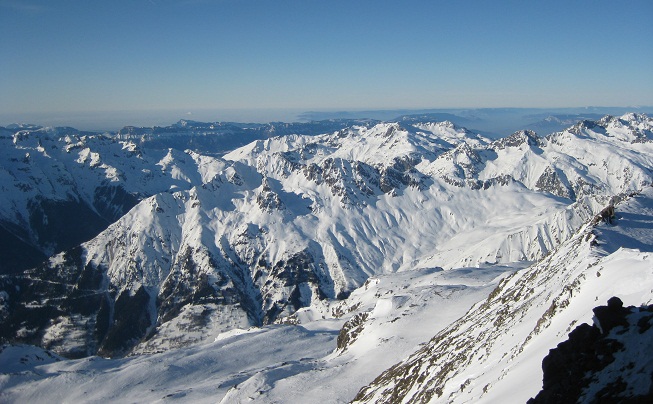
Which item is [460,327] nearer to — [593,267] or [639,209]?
[593,267]

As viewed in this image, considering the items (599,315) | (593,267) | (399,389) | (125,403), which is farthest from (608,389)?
(125,403)

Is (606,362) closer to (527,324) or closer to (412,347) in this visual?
(527,324)

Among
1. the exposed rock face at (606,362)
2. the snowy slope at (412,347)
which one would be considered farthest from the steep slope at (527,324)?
the exposed rock face at (606,362)

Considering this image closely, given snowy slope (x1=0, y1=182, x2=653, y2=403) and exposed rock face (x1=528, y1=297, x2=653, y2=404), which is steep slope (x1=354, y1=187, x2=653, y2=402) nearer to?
snowy slope (x1=0, y1=182, x2=653, y2=403)

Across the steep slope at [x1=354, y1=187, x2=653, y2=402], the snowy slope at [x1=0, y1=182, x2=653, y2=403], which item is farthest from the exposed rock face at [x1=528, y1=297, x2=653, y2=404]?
the snowy slope at [x1=0, y1=182, x2=653, y2=403]

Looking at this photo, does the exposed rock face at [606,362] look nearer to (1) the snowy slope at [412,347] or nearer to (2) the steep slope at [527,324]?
(2) the steep slope at [527,324]

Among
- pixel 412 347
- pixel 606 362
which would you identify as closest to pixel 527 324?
pixel 606 362
